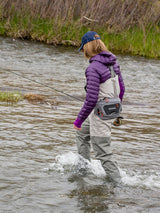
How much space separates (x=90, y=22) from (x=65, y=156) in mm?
10465

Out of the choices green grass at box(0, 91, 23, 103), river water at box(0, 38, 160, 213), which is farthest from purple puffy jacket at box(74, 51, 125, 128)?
green grass at box(0, 91, 23, 103)

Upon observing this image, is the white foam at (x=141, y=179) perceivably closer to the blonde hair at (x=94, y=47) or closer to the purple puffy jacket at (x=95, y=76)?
the purple puffy jacket at (x=95, y=76)

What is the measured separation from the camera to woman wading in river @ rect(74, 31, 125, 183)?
A: 458 cm

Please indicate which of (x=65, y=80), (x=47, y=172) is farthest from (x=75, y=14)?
(x=47, y=172)

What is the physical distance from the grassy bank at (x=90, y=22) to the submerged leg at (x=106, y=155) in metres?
10.7

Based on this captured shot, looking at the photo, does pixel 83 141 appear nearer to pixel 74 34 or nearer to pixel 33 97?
pixel 33 97

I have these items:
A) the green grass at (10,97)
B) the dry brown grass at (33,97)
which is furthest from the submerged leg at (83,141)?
the dry brown grass at (33,97)

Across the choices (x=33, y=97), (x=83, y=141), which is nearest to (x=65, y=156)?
(x=83, y=141)

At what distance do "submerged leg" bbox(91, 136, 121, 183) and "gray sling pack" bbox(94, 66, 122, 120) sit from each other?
9.8 inches

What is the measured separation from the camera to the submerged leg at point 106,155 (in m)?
4.81

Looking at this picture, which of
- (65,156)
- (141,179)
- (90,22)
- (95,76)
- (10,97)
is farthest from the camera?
(90,22)

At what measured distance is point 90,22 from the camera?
15.5 meters

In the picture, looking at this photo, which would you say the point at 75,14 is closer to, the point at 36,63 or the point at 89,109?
the point at 36,63

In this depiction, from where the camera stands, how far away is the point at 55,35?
1580 cm
